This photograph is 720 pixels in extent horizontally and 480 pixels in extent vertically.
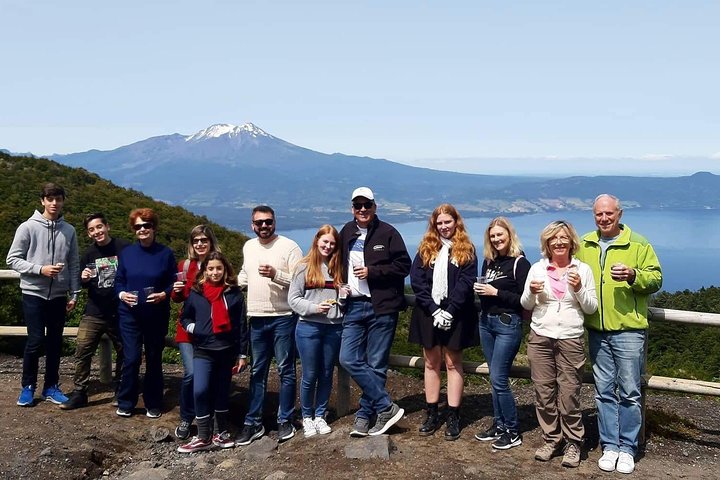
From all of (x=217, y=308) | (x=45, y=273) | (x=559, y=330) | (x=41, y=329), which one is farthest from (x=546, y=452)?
(x=41, y=329)

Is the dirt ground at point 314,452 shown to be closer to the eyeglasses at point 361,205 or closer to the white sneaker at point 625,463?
the white sneaker at point 625,463

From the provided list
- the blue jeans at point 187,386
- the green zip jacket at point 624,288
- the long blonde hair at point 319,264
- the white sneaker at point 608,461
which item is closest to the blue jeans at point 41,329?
the blue jeans at point 187,386

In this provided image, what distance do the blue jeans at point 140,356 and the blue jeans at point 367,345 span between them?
5.99ft

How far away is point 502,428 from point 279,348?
197cm

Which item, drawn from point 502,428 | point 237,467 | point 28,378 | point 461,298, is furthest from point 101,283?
point 502,428

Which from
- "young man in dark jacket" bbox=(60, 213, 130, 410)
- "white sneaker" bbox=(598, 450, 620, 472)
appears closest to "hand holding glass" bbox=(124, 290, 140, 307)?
"young man in dark jacket" bbox=(60, 213, 130, 410)

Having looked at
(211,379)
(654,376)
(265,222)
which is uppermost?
(265,222)

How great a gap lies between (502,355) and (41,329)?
427cm

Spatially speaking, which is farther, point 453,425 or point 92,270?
point 92,270

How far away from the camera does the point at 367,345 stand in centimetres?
569

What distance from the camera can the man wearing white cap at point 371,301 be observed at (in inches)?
217

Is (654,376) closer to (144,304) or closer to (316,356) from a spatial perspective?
(316,356)

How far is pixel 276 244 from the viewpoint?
18.7 feet

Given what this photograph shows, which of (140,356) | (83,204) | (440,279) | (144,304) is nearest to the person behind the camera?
(440,279)
